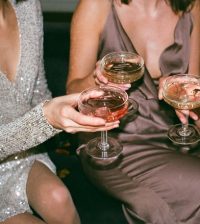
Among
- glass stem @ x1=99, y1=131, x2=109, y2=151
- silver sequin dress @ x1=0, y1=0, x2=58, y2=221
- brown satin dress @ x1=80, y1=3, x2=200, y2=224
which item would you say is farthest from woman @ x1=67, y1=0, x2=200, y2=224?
silver sequin dress @ x1=0, y1=0, x2=58, y2=221

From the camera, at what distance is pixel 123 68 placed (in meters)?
2.40

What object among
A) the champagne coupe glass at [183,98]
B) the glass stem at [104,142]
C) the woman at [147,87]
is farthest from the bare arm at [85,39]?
the champagne coupe glass at [183,98]

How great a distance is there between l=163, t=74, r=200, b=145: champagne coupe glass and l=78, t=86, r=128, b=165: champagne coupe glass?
10.0 inches

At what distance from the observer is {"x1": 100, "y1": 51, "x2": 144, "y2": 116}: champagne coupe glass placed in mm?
2318

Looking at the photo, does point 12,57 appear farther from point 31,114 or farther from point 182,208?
point 182,208

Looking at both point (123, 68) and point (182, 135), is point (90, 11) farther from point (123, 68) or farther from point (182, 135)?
point (182, 135)

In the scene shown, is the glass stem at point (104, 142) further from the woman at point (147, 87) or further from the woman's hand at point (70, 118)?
the woman's hand at point (70, 118)

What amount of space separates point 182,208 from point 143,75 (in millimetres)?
739

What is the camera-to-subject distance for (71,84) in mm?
2658

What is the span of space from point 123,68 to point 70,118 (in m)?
0.60

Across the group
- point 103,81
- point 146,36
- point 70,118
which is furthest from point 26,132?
point 146,36

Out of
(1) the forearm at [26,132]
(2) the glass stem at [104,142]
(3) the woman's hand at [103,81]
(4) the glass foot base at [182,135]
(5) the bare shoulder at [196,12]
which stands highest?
(5) the bare shoulder at [196,12]

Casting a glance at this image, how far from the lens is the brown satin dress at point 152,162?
2.24 m

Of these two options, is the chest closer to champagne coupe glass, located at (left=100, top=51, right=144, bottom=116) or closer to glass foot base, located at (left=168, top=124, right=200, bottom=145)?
champagne coupe glass, located at (left=100, top=51, right=144, bottom=116)
